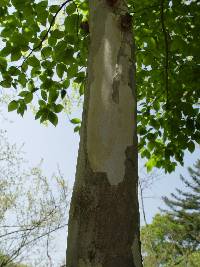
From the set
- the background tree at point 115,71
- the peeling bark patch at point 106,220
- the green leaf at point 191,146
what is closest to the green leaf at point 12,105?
the background tree at point 115,71

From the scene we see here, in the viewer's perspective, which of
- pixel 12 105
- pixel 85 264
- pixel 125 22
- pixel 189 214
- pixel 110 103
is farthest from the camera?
pixel 189 214

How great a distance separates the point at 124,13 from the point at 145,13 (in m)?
2.67

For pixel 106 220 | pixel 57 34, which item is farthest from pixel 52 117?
pixel 106 220

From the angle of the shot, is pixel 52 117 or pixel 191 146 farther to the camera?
pixel 191 146

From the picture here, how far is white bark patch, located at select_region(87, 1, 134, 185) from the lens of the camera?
56.2 inches

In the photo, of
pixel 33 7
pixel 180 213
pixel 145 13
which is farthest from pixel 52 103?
pixel 180 213

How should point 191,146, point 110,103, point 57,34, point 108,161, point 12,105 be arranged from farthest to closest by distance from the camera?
point 191,146, point 12,105, point 57,34, point 110,103, point 108,161

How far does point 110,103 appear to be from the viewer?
5.06 feet

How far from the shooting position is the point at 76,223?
1318mm

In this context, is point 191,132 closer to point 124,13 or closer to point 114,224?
point 124,13

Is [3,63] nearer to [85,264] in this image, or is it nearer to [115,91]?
[115,91]

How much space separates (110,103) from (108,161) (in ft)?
0.89

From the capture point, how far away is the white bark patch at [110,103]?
1.43 m

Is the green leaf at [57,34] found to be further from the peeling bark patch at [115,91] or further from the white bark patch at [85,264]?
the white bark patch at [85,264]
